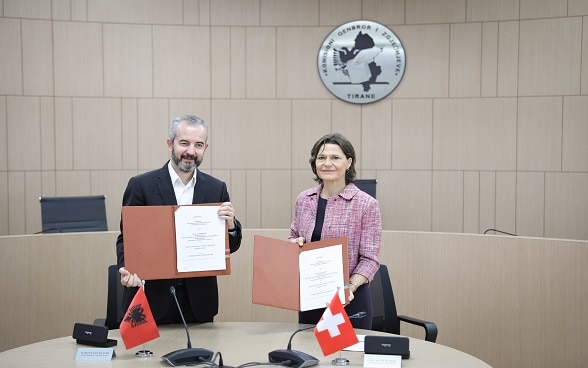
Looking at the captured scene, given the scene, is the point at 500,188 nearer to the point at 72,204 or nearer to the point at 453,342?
the point at 453,342

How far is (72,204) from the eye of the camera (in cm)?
540

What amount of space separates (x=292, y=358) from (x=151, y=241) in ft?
2.41

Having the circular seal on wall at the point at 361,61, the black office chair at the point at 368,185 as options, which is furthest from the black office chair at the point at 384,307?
the circular seal on wall at the point at 361,61

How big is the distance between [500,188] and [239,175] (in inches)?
99.5

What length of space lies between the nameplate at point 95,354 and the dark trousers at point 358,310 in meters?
0.92

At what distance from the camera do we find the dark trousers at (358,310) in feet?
9.62

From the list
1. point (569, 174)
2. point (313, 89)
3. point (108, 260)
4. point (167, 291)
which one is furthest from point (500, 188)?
point (167, 291)

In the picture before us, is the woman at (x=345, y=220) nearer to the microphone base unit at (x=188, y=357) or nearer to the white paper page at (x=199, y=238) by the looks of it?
the white paper page at (x=199, y=238)

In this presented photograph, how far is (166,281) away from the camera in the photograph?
111 inches

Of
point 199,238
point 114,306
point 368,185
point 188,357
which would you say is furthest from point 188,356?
point 368,185

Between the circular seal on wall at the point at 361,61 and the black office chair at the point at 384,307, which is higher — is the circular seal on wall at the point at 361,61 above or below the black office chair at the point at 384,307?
above

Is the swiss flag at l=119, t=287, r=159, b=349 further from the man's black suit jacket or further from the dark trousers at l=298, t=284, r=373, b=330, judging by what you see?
the dark trousers at l=298, t=284, r=373, b=330

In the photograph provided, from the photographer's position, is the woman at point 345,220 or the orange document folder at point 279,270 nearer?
the orange document folder at point 279,270

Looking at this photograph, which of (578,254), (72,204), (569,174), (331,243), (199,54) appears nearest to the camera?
(331,243)
